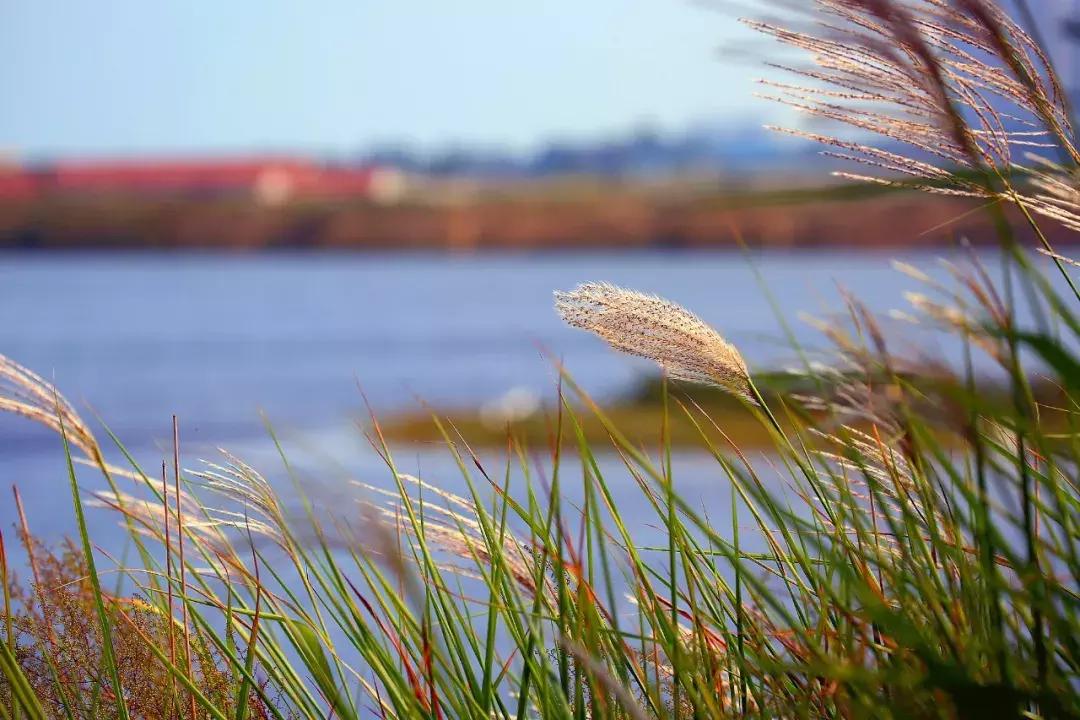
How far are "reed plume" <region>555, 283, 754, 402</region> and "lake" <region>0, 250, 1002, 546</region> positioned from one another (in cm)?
6

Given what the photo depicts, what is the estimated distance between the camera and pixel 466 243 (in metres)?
50.0

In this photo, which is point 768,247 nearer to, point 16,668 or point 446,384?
point 446,384

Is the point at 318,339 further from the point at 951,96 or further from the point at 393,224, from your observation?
the point at 951,96

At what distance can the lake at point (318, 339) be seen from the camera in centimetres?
944

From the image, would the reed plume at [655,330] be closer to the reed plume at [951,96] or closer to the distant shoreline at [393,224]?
the reed plume at [951,96]

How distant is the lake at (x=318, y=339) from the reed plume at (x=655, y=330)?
0.20 feet

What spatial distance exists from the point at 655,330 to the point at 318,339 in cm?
2914

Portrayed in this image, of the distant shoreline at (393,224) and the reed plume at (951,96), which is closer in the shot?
the reed plume at (951,96)

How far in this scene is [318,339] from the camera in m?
30.0

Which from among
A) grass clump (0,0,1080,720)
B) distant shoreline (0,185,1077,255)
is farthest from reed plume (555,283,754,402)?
distant shoreline (0,185,1077,255)

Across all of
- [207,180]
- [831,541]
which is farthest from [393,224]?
[831,541]

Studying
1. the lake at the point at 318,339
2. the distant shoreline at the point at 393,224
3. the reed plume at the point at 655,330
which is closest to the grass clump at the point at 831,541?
the reed plume at the point at 655,330

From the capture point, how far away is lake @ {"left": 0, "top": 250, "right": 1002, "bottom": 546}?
9438mm

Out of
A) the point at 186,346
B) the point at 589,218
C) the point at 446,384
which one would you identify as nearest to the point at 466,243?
the point at 589,218
